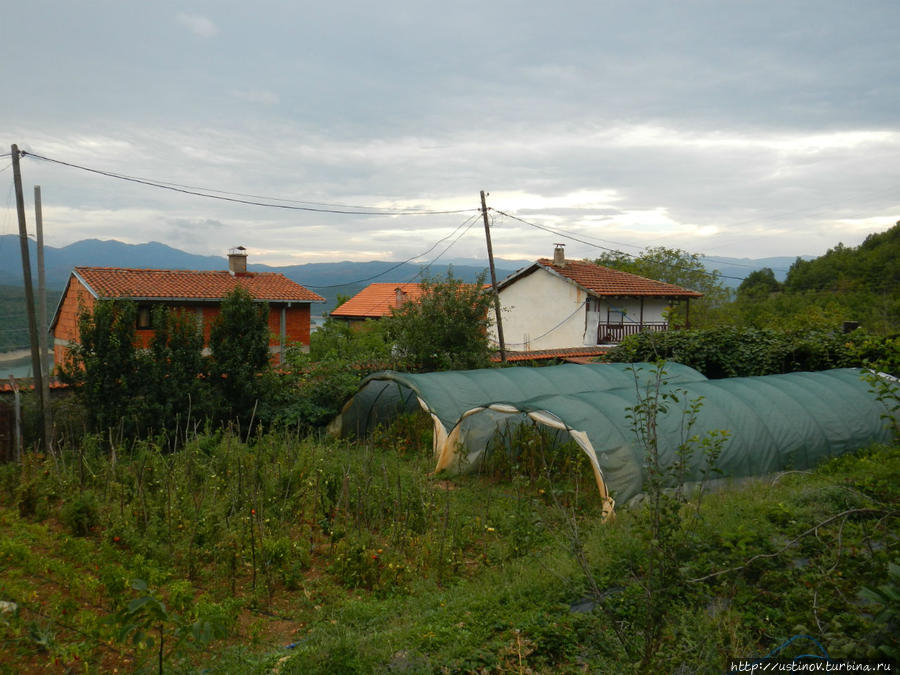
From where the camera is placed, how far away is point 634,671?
141 inches

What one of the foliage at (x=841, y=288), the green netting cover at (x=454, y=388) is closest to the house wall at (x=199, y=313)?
the green netting cover at (x=454, y=388)

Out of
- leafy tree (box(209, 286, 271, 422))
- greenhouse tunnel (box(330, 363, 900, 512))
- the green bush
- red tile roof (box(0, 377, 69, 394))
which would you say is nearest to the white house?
greenhouse tunnel (box(330, 363, 900, 512))

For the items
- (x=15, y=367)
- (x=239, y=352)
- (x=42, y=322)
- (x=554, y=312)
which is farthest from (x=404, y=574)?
(x=554, y=312)

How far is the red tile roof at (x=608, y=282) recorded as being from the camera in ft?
95.3

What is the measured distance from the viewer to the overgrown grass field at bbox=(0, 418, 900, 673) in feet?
13.1

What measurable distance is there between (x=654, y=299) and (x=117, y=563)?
29231mm

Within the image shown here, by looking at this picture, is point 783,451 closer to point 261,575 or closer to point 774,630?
point 774,630

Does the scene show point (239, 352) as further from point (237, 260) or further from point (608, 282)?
point (608, 282)

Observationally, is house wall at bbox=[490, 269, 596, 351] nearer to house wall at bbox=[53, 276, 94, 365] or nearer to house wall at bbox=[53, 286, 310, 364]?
house wall at bbox=[53, 286, 310, 364]

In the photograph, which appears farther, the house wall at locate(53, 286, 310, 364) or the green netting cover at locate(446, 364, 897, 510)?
the house wall at locate(53, 286, 310, 364)

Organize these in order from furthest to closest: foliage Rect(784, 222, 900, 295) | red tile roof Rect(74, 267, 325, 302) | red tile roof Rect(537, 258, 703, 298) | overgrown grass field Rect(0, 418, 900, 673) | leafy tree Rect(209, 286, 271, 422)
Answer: foliage Rect(784, 222, 900, 295), red tile roof Rect(537, 258, 703, 298), red tile roof Rect(74, 267, 325, 302), leafy tree Rect(209, 286, 271, 422), overgrown grass field Rect(0, 418, 900, 673)

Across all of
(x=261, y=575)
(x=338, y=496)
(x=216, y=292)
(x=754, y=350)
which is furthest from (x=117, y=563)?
(x=216, y=292)

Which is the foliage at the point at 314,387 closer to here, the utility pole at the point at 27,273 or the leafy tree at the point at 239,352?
the leafy tree at the point at 239,352

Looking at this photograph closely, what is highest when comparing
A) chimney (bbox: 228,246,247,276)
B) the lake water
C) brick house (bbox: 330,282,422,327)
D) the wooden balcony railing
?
chimney (bbox: 228,246,247,276)
